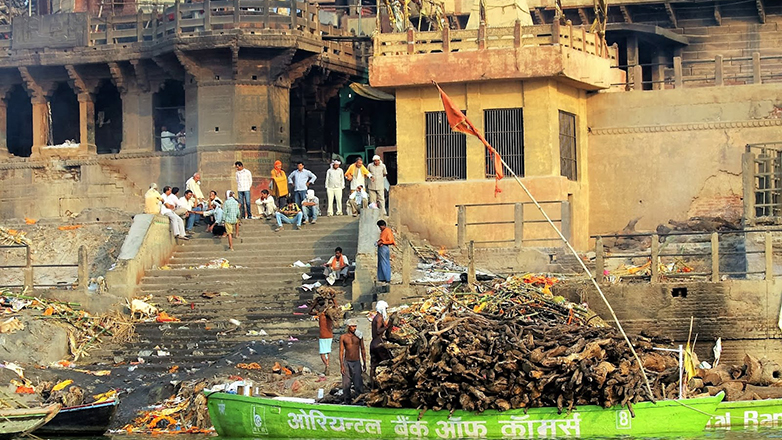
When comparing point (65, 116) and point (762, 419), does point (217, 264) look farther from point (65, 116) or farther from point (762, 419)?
point (65, 116)

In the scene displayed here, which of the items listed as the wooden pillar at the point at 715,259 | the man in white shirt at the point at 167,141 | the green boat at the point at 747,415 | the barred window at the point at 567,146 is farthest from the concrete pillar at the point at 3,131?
the green boat at the point at 747,415

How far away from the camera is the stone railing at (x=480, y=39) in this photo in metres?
27.1

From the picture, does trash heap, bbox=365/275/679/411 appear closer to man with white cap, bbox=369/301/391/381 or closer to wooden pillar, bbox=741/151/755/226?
man with white cap, bbox=369/301/391/381

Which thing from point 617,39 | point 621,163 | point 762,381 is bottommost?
point 762,381

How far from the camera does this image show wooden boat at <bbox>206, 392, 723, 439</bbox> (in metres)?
16.3

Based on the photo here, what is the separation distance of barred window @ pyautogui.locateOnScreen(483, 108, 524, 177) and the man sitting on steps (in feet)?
12.8

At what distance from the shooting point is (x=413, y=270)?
24.2 meters

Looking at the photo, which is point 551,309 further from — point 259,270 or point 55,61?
point 55,61

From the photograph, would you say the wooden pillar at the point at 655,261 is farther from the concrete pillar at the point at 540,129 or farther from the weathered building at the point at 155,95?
the weathered building at the point at 155,95

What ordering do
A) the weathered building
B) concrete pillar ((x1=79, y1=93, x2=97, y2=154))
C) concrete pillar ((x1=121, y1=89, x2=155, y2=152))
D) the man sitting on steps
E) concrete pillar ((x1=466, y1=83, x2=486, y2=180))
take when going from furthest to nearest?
A: concrete pillar ((x1=79, y1=93, x2=97, y2=154))
concrete pillar ((x1=121, y1=89, x2=155, y2=152))
the weathered building
concrete pillar ((x1=466, y1=83, x2=486, y2=180))
the man sitting on steps

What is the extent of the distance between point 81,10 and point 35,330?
1757 cm

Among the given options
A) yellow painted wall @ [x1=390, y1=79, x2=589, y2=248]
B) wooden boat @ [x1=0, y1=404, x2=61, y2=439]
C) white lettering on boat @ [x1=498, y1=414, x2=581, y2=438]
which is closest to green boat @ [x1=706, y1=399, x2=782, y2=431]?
white lettering on boat @ [x1=498, y1=414, x2=581, y2=438]

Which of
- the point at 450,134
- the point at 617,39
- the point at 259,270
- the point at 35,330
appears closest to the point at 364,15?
the point at 617,39

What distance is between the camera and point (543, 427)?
53.5ft
